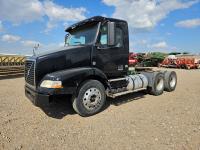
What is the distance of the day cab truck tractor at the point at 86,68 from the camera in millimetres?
4914

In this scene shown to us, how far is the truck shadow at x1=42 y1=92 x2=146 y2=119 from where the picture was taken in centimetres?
571

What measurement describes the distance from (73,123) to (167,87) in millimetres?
5146

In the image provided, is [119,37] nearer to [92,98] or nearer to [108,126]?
[92,98]

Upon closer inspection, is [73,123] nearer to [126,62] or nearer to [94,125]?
[94,125]

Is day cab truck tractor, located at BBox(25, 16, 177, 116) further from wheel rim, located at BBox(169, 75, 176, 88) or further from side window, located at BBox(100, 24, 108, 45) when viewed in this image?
wheel rim, located at BBox(169, 75, 176, 88)

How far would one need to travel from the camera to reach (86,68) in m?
5.38

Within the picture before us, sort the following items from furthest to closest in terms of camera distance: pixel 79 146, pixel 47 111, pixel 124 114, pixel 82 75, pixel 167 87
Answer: pixel 167 87 → pixel 47 111 → pixel 124 114 → pixel 82 75 → pixel 79 146

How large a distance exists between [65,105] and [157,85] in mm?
3890

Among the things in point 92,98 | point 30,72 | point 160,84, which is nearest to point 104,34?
point 92,98

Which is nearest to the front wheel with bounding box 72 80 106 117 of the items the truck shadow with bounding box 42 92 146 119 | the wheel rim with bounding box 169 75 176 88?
the truck shadow with bounding box 42 92 146 119

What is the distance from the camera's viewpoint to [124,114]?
557 cm

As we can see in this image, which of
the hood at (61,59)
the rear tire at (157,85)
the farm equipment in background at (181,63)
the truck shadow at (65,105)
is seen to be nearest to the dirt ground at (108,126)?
Answer: the truck shadow at (65,105)

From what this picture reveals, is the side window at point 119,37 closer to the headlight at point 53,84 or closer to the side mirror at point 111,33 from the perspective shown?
the side mirror at point 111,33

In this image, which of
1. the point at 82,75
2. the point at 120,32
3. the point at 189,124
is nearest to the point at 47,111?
the point at 82,75
